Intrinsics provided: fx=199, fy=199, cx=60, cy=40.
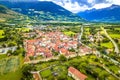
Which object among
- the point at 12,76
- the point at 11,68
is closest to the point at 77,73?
the point at 12,76

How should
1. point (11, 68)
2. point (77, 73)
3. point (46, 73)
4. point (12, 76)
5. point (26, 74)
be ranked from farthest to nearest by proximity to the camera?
point (11, 68) < point (46, 73) < point (12, 76) < point (26, 74) < point (77, 73)

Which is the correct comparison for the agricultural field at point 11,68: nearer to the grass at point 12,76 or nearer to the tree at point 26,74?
the grass at point 12,76

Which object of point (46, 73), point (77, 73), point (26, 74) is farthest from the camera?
point (46, 73)

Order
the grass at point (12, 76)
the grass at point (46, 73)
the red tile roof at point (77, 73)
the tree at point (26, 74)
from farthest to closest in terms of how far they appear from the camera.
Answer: the grass at point (46, 73) < the grass at point (12, 76) < the tree at point (26, 74) < the red tile roof at point (77, 73)

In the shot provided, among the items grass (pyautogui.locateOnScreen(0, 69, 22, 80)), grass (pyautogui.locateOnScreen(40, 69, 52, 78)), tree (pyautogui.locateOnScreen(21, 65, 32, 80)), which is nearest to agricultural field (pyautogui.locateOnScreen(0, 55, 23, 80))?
grass (pyautogui.locateOnScreen(0, 69, 22, 80))

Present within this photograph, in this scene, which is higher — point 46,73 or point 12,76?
point 46,73

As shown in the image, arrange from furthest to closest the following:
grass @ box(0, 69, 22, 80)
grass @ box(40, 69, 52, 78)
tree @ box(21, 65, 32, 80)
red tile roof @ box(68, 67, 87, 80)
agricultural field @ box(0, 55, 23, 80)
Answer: agricultural field @ box(0, 55, 23, 80)
grass @ box(40, 69, 52, 78)
grass @ box(0, 69, 22, 80)
tree @ box(21, 65, 32, 80)
red tile roof @ box(68, 67, 87, 80)

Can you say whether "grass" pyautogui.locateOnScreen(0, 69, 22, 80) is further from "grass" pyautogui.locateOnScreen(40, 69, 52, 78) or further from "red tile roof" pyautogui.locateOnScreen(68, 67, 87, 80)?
"red tile roof" pyautogui.locateOnScreen(68, 67, 87, 80)

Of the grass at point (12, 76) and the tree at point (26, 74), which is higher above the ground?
→ the tree at point (26, 74)

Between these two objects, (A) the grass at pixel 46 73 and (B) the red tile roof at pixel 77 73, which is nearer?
(B) the red tile roof at pixel 77 73

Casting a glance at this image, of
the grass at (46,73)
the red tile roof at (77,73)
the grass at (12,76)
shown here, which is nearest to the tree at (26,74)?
the grass at (12,76)

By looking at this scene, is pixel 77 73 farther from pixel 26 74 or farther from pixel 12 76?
pixel 12 76
